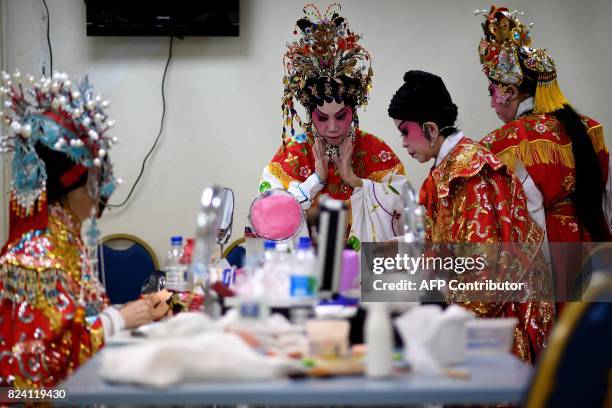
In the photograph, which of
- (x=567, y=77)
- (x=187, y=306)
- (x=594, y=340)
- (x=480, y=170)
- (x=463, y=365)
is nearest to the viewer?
(x=594, y=340)

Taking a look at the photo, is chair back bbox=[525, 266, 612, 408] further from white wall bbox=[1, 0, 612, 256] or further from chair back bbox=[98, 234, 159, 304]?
white wall bbox=[1, 0, 612, 256]

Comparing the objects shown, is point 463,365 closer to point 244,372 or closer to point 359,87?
point 244,372

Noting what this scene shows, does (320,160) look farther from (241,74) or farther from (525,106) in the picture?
(241,74)

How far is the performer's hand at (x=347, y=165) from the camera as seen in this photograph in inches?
144

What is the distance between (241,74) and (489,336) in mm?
3297

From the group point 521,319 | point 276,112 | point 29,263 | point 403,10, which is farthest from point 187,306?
point 403,10

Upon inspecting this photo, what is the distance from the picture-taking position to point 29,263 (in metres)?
2.17

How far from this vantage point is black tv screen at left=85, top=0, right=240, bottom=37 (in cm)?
475

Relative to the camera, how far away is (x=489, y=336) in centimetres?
188

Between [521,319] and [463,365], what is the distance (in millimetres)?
1460

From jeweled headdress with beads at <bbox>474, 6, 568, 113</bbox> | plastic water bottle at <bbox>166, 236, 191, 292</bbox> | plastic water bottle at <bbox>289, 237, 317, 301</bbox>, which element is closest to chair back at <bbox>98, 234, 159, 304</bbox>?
plastic water bottle at <bbox>166, 236, 191, 292</bbox>

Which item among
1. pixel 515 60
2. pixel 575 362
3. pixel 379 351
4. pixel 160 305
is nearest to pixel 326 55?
pixel 515 60

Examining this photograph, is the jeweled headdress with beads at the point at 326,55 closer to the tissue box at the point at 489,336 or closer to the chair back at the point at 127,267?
the chair back at the point at 127,267

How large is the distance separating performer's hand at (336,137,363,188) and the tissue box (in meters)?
1.81
